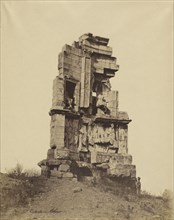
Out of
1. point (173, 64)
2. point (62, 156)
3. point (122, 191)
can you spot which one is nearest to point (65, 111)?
point (62, 156)

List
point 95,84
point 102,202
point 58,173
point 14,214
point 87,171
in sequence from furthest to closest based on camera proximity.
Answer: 1. point 95,84
2. point 87,171
3. point 58,173
4. point 102,202
5. point 14,214

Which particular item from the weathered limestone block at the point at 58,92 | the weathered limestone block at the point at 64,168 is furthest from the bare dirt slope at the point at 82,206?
the weathered limestone block at the point at 58,92

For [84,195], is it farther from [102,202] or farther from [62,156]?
[62,156]

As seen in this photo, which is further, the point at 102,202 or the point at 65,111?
the point at 65,111

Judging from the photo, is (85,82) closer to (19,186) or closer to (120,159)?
(120,159)

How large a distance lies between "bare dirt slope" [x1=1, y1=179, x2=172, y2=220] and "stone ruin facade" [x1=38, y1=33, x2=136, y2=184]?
915 millimetres

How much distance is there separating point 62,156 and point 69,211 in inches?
102

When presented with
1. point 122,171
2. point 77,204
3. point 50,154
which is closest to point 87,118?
point 50,154

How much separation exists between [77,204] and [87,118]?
3747 millimetres

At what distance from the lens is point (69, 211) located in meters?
9.47

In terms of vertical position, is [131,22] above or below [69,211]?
above

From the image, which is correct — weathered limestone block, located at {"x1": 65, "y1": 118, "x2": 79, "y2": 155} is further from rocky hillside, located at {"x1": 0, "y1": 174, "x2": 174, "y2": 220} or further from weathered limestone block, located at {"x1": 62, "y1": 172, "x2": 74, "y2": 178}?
rocky hillside, located at {"x1": 0, "y1": 174, "x2": 174, "y2": 220}

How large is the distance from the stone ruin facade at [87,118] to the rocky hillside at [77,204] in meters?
0.79

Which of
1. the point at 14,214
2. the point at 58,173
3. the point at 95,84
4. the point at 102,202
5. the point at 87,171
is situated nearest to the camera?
the point at 14,214
